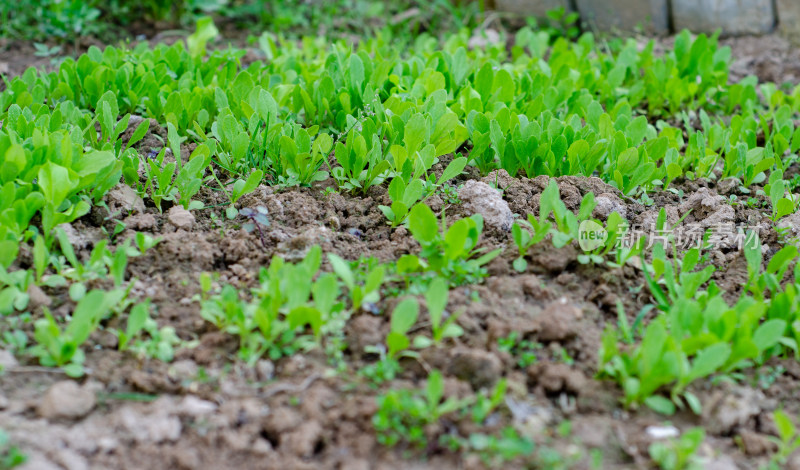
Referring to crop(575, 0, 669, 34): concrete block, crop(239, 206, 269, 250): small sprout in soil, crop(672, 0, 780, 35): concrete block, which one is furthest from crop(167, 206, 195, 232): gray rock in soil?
crop(672, 0, 780, 35): concrete block

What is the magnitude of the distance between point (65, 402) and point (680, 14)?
4725 mm

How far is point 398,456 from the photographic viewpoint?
1.78 m

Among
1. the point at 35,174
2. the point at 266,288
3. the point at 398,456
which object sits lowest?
the point at 398,456

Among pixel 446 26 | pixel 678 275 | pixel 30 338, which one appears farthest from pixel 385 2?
pixel 30 338

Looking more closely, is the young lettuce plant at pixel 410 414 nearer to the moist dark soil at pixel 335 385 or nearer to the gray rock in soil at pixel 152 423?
the moist dark soil at pixel 335 385

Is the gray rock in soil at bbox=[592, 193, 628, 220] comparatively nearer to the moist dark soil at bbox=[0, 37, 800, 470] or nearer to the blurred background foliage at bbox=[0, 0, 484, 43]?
the moist dark soil at bbox=[0, 37, 800, 470]

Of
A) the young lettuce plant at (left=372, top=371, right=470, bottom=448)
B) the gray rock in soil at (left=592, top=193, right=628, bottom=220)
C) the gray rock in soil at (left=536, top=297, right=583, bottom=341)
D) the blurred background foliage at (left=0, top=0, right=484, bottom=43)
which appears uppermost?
the blurred background foliage at (left=0, top=0, right=484, bottom=43)

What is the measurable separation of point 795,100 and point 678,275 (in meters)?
1.98

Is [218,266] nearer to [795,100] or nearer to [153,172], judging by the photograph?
[153,172]

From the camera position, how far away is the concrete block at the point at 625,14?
5207mm

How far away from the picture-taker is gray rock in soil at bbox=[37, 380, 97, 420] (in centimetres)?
183

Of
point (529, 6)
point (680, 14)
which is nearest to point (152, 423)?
point (529, 6)

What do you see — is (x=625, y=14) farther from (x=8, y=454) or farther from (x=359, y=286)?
(x=8, y=454)

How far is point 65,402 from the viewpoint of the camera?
1838mm
